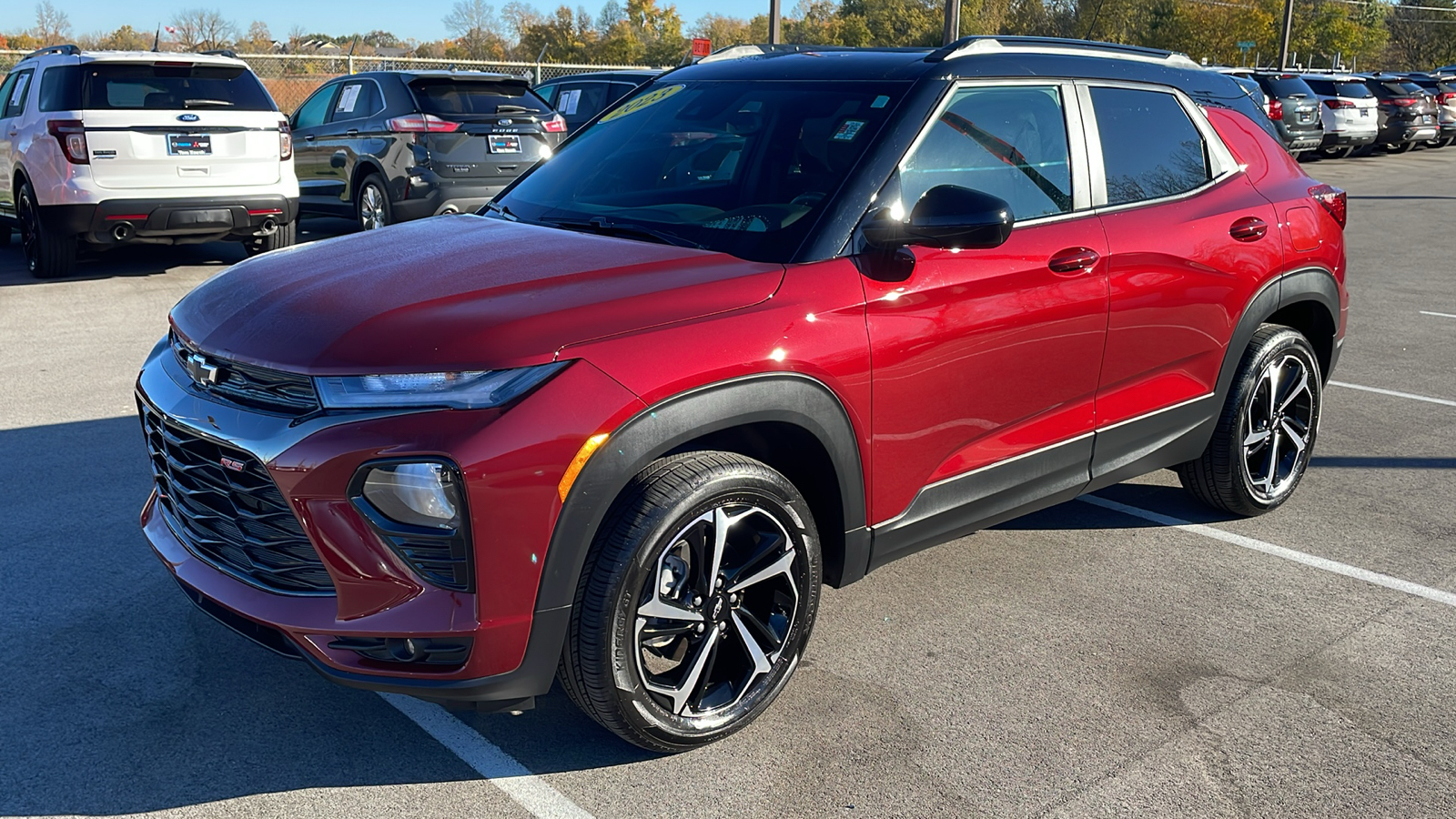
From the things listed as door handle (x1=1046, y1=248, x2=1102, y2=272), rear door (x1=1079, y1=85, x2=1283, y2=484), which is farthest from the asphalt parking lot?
door handle (x1=1046, y1=248, x2=1102, y2=272)

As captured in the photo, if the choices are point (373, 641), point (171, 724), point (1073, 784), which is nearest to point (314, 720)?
point (171, 724)

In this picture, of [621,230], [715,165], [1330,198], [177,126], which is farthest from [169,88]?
[1330,198]

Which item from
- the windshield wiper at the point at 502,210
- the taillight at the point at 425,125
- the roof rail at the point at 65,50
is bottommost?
the windshield wiper at the point at 502,210

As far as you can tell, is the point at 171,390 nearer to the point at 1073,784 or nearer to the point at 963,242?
the point at 963,242

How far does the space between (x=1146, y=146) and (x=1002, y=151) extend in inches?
32.2

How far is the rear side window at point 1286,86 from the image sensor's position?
24.2m

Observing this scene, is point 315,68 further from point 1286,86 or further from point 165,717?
point 165,717

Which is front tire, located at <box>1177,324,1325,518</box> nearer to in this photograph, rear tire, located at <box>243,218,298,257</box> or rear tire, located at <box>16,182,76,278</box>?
rear tire, located at <box>243,218,298,257</box>

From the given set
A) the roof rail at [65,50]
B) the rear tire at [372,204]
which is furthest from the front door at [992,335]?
the roof rail at [65,50]

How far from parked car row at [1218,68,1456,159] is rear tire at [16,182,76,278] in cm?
1919

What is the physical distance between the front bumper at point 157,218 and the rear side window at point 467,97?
1.92m

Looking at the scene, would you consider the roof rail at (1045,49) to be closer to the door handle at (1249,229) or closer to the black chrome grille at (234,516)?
the door handle at (1249,229)

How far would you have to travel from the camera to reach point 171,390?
10.6 ft

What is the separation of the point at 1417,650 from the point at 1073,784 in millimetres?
1555
